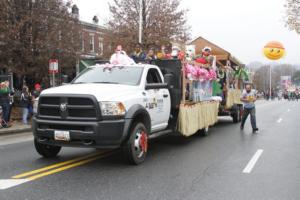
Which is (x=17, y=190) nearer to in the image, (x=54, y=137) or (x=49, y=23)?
(x=54, y=137)

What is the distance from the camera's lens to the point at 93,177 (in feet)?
22.0

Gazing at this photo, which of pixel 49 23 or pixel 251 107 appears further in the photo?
pixel 49 23

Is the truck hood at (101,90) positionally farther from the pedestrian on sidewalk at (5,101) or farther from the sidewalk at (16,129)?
the pedestrian on sidewalk at (5,101)

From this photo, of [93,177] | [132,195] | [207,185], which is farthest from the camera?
[93,177]

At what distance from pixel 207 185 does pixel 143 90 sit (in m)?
2.66

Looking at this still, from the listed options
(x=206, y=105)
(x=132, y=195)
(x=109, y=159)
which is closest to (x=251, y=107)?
(x=206, y=105)

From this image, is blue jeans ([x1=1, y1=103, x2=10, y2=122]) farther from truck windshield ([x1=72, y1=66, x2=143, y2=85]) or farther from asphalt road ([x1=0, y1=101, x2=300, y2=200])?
truck windshield ([x1=72, y1=66, x2=143, y2=85])

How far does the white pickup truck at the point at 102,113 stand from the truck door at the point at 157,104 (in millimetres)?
21

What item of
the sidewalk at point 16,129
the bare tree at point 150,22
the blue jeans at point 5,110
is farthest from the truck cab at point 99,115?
the bare tree at point 150,22

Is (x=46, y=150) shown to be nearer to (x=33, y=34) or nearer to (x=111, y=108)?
(x=111, y=108)

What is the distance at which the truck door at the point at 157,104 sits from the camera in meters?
8.45

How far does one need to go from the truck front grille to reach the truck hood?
4.5 inches

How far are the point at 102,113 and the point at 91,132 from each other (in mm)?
388

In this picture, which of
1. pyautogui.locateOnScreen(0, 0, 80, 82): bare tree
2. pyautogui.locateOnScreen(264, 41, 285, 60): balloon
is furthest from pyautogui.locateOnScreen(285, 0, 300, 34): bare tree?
pyautogui.locateOnScreen(0, 0, 80, 82): bare tree
